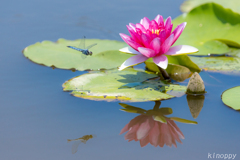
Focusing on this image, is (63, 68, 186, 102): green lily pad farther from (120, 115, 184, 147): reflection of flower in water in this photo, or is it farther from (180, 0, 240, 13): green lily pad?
(180, 0, 240, 13): green lily pad

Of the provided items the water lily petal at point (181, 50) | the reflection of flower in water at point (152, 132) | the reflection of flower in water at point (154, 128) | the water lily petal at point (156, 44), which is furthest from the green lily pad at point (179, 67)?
the reflection of flower in water at point (152, 132)

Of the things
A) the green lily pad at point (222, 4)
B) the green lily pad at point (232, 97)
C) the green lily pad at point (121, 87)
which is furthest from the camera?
the green lily pad at point (222, 4)

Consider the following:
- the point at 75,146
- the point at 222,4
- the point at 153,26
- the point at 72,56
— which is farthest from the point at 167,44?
the point at 222,4

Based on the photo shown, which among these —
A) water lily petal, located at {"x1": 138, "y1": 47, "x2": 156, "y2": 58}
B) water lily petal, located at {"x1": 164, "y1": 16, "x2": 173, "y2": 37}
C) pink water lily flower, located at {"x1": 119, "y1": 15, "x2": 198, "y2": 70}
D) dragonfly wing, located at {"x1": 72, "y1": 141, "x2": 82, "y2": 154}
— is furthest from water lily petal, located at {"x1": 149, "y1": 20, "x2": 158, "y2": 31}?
dragonfly wing, located at {"x1": 72, "y1": 141, "x2": 82, "y2": 154}

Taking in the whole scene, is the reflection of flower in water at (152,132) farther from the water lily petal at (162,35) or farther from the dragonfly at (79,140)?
the water lily petal at (162,35)

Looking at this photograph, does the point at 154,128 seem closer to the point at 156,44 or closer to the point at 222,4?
the point at 156,44

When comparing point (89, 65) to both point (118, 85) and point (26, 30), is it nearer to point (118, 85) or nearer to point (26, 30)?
point (118, 85)

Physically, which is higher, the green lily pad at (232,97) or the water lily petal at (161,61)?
the water lily petal at (161,61)

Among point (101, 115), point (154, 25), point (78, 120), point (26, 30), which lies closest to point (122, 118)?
point (101, 115)

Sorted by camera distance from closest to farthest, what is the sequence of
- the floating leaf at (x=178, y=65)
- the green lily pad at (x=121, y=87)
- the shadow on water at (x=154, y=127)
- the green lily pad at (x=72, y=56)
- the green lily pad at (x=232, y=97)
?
the shadow on water at (x=154, y=127)
the green lily pad at (x=232, y=97)
the green lily pad at (x=121, y=87)
the floating leaf at (x=178, y=65)
the green lily pad at (x=72, y=56)
